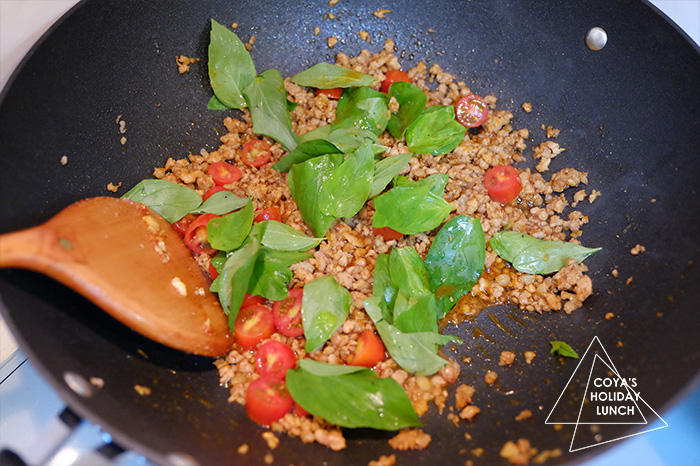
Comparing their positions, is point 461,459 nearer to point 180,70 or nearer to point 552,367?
point 552,367

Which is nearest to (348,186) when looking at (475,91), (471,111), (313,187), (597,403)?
(313,187)

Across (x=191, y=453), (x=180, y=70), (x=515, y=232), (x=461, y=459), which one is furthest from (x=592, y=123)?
(x=191, y=453)

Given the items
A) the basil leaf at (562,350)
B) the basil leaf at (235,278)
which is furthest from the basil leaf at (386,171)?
the basil leaf at (562,350)

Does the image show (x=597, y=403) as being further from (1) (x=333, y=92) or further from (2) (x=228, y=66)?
(2) (x=228, y=66)

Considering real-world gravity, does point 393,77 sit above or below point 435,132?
above

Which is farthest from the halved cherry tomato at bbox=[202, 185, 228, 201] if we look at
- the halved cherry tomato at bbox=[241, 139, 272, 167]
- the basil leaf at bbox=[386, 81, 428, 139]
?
the basil leaf at bbox=[386, 81, 428, 139]
